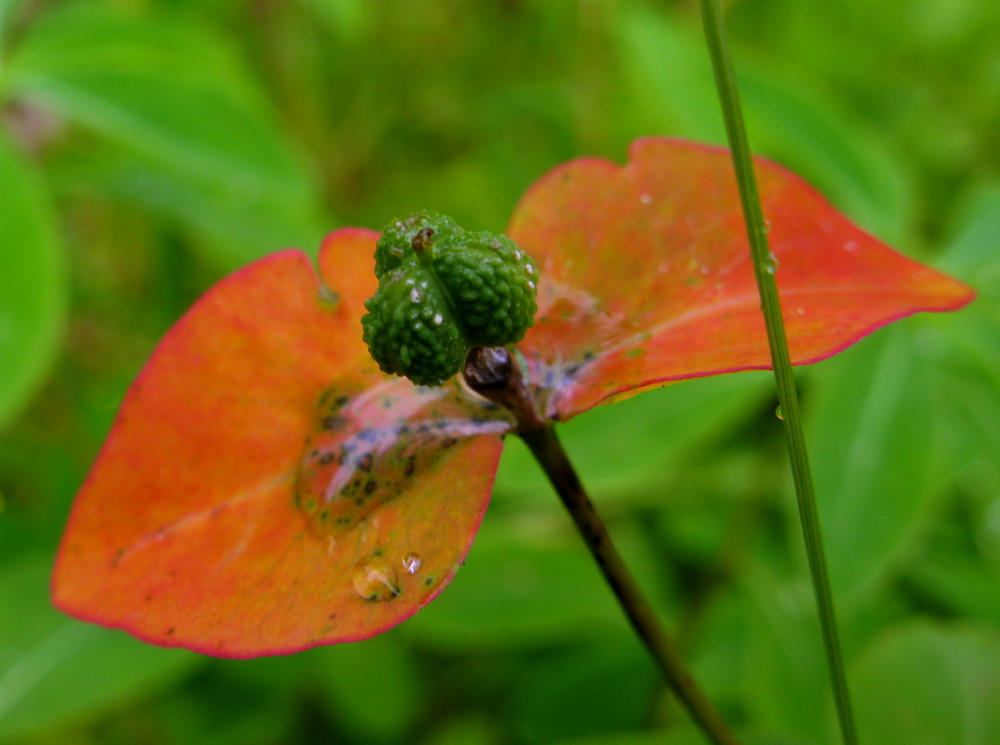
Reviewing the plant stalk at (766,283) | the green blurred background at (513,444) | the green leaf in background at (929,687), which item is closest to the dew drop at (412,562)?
the plant stalk at (766,283)

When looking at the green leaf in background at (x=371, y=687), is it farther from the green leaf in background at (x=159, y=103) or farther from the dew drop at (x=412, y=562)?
the dew drop at (x=412, y=562)

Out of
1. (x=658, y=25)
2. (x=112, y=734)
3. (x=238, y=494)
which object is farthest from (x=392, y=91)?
(x=238, y=494)

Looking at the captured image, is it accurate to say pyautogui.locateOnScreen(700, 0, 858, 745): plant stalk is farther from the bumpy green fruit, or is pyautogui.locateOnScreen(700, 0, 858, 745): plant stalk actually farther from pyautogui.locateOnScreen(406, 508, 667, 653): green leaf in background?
pyautogui.locateOnScreen(406, 508, 667, 653): green leaf in background

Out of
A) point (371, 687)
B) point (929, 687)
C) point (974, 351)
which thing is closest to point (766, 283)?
point (929, 687)

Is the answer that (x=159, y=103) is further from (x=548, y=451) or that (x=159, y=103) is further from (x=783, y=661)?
(x=783, y=661)

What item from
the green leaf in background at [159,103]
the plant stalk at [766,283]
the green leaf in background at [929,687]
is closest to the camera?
the plant stalk at [766,283]

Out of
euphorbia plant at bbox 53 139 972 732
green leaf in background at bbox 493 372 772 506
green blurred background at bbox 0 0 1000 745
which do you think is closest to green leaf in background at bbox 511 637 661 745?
green blurred background at bbox 0 0 1000 745
